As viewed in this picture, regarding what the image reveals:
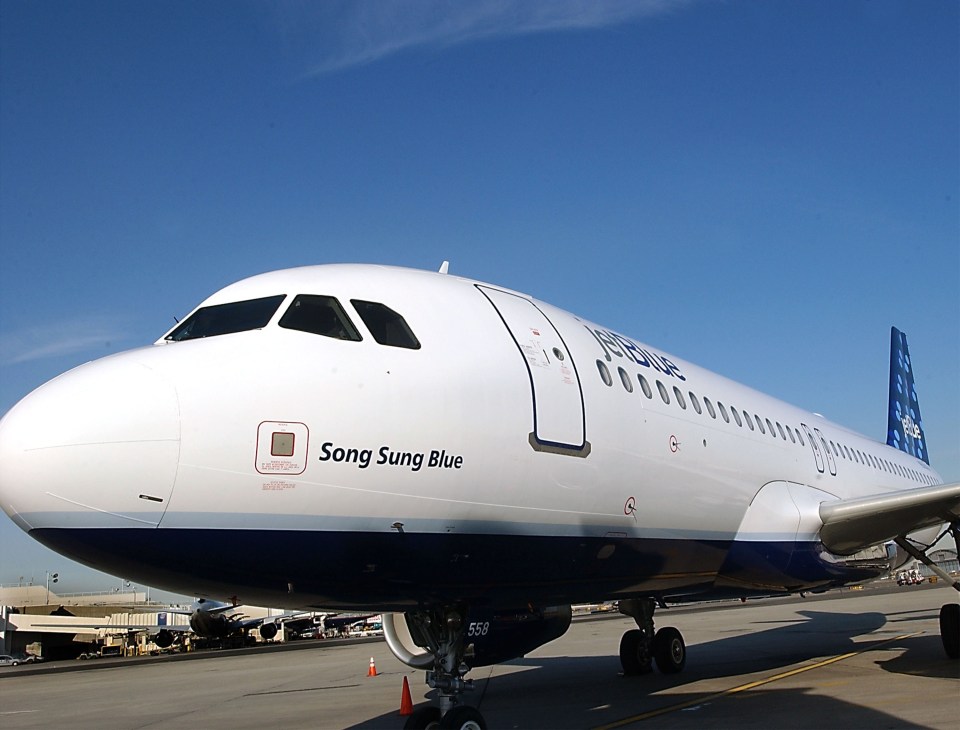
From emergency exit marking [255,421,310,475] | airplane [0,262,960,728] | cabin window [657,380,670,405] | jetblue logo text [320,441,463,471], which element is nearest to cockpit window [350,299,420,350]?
airplane [0,262,960,728]

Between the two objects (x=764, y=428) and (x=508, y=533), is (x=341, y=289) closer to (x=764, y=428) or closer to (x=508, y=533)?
(x=508, y=533)

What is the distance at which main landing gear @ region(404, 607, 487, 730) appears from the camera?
720 centimetres

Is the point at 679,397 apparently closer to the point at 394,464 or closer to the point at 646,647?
the point at 394,464

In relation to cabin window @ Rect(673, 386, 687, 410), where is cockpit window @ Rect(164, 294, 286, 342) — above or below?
above

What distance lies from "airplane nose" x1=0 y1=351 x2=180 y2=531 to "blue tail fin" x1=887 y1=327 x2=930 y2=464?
23.7 m

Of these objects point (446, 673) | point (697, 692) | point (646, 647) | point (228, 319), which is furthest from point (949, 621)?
point (228, 319)

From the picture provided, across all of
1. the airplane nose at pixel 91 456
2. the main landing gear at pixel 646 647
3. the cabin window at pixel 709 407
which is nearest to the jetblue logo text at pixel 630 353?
the cabin window at pixel 709 407

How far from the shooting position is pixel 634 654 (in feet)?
49.9

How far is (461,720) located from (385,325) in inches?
127

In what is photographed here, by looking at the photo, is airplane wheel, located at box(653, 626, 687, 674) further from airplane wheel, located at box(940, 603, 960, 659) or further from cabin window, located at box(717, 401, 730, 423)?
cabin window, located at box(717, 401, 730, 423)

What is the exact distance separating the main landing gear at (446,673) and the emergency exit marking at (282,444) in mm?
2695

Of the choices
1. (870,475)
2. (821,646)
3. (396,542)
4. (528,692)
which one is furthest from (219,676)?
(396,542)

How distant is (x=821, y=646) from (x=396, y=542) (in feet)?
50.7

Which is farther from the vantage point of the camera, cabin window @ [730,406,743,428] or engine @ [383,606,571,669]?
cabin window @ [730,406,743,428]
